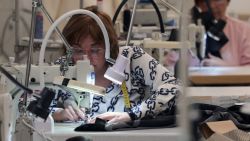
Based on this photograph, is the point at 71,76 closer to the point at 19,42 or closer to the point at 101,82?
the point at 101,82

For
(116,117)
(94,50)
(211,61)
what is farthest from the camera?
(94,50)

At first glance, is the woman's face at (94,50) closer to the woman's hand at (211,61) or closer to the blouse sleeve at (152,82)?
the blouse sleeve at (152,82)

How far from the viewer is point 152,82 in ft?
5.44

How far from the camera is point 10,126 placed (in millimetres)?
949

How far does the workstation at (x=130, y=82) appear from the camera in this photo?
1.86 ft

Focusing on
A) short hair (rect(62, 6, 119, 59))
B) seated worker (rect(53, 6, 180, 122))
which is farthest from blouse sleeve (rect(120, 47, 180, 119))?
short hair (rect(62, 6, 119, 59))

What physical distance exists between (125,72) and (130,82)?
12cm

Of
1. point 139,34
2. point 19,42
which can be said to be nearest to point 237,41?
point 139,34

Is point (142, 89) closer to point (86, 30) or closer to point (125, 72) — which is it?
point (125, 72)

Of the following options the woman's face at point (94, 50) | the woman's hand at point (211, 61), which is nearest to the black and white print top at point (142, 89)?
the woman's face at point (94, 50)

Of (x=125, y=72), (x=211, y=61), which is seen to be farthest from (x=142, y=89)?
(x=211, y=61)

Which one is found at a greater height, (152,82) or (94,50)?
(94,50)

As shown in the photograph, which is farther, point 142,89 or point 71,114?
point 142,89

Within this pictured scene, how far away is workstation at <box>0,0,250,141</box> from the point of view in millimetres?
Answer: 568
